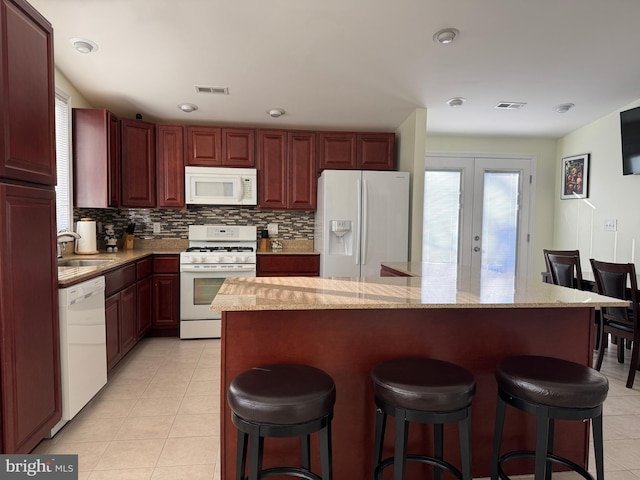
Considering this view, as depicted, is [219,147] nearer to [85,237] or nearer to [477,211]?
[85,237]

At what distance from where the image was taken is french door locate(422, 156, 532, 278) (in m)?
4.87

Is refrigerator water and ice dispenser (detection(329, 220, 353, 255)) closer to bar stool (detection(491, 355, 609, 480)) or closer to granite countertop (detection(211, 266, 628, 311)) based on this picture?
granite countertop (detection(211, 266, 628, 311))

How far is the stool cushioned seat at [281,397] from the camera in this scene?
1200mm

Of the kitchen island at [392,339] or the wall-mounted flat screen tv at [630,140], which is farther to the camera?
the wall-mounted flat screen tv at [630,140]

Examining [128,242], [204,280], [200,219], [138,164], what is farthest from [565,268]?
[128,242]

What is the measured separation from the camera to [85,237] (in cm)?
330

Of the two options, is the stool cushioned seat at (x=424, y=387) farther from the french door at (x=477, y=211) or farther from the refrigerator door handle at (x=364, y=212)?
the french door at (x=477, y=211)

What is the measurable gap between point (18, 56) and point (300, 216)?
3.08 m

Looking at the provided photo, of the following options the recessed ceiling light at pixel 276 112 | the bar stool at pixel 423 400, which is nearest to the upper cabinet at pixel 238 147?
the recessed ceiling light at pixel 276 112

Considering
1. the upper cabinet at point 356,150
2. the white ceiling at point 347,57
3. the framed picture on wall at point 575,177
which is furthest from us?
the framed picture on wall at point 575,177

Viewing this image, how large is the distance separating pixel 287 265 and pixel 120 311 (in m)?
1.62

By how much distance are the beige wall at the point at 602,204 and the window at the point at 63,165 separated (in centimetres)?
531

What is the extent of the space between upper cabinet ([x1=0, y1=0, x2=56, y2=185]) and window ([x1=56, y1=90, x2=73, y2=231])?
1407 mm

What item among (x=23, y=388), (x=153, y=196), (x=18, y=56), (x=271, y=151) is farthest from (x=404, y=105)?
(x=23, y=388)
